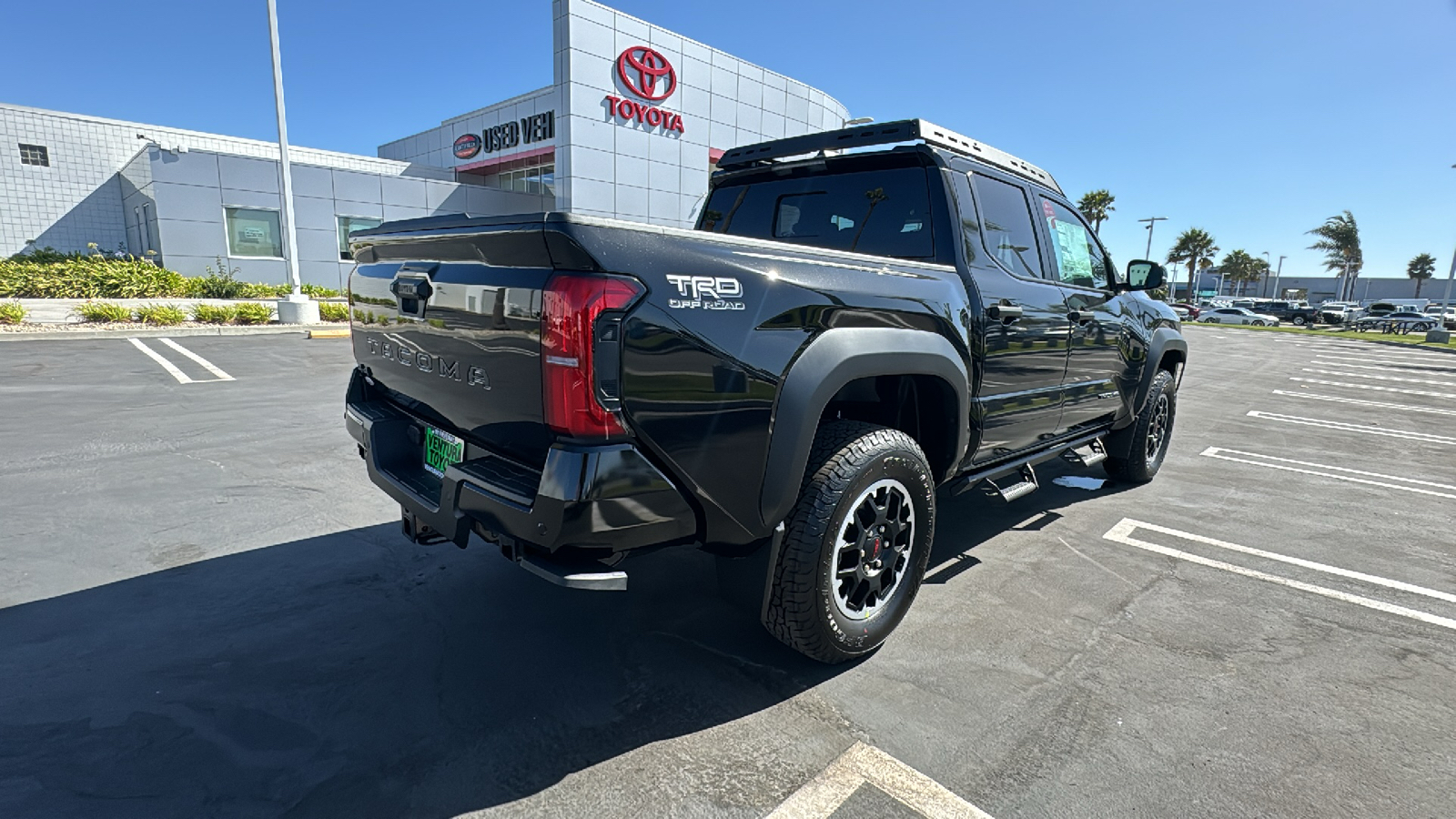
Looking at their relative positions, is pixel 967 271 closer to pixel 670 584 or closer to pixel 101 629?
pixel 670 584

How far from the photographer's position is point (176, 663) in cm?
268

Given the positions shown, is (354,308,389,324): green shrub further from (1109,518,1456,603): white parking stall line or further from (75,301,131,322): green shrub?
(75,301,131,322): green shrub

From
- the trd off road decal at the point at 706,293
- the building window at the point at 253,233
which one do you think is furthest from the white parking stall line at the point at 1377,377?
the building window at the point at 253,233

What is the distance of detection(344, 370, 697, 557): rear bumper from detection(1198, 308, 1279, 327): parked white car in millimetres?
51531

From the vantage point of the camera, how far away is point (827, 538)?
255cm

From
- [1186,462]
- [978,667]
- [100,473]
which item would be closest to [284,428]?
[100,473]

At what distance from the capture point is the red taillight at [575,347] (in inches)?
77.0

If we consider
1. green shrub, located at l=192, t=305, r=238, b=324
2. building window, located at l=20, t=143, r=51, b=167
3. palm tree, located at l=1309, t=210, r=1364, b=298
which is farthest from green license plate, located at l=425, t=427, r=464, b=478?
palm tree, located at l=1309, t=210, r=1364, b=298

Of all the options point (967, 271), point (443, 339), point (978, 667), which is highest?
point (967, 271)

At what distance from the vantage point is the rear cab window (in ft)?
11.3

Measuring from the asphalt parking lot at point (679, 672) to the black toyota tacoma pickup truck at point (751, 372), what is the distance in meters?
0.47

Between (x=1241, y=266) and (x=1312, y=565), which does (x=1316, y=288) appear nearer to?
(x=1241, y=266)

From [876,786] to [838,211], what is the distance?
2700 mm

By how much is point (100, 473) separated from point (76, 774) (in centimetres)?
371
